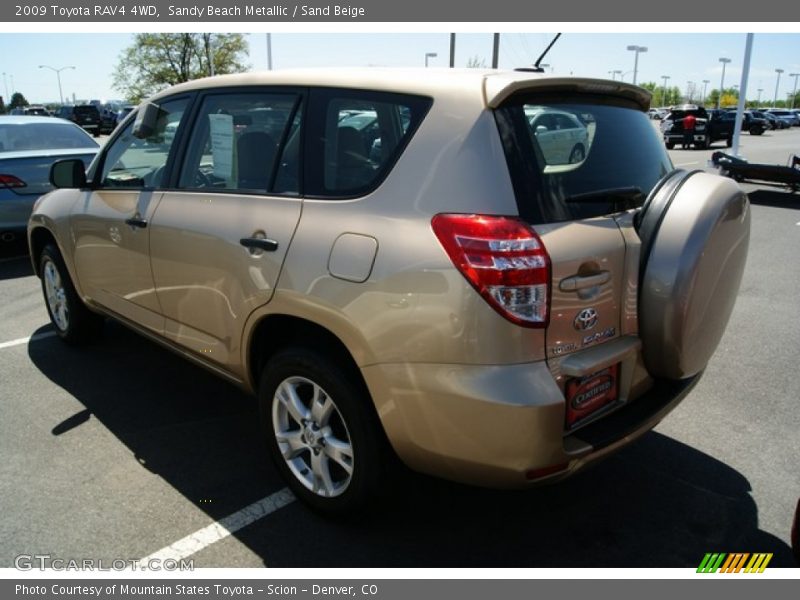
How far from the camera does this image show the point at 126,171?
3934 mm

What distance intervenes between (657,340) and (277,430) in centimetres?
167

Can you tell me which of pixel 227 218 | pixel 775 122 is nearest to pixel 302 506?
pixel 227 218

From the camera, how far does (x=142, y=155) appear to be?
3.80 m

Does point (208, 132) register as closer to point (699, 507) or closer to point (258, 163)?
point (258, 163)

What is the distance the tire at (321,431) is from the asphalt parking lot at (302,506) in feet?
0.47

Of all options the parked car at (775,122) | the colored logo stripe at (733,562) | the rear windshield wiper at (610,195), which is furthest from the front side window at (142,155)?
the parked car at (775,122)

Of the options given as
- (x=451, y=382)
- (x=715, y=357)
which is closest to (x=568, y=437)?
(x=451, y=382)

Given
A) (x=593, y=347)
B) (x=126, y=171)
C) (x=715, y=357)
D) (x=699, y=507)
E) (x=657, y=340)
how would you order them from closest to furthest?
(x=593, y=347) < (x=657, y=340) < (x=699, y=507) < (x=126, y=171) < (x=715, y=357)

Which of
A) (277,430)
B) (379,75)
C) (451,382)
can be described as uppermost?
(379,75)

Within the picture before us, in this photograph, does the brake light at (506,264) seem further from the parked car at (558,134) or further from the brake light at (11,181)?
the brake light at (11,181)

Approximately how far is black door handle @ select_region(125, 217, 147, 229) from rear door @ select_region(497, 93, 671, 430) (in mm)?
2145

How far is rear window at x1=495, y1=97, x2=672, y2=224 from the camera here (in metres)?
2.28

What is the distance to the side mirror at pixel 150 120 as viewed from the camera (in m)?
3.68

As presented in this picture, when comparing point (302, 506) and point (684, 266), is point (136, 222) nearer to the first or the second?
point (302, 506)
